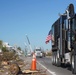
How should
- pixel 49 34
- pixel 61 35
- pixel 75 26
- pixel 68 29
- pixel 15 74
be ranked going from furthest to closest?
pixel 49 34, pixel 61 35, pixel 68 29, pixel 75 26, pixel 15 74

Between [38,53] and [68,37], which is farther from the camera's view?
[38,53]

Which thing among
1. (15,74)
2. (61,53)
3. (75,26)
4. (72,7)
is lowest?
(15,74)

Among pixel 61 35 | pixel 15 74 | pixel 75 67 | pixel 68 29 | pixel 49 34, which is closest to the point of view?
pixel 15 74

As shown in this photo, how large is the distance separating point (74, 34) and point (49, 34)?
39.7ft

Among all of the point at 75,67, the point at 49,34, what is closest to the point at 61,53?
the point at 75,67

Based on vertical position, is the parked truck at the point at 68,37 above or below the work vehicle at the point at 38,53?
below

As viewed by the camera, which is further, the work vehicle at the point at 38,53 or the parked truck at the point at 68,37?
the work vehicle at the point at 38,53

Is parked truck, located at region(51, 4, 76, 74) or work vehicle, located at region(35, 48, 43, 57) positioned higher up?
work vehicle, located at region(35, 48, 43, 57)

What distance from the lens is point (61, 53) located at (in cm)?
2516

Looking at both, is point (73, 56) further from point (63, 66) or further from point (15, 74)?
point (63, 66)

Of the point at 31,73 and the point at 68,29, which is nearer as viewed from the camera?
the point at 31,73

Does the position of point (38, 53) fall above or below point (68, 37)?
above

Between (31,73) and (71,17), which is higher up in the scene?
(71,17)

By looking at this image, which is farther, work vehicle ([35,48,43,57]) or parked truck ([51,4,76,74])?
work vehicle ([35,48,43,57])
